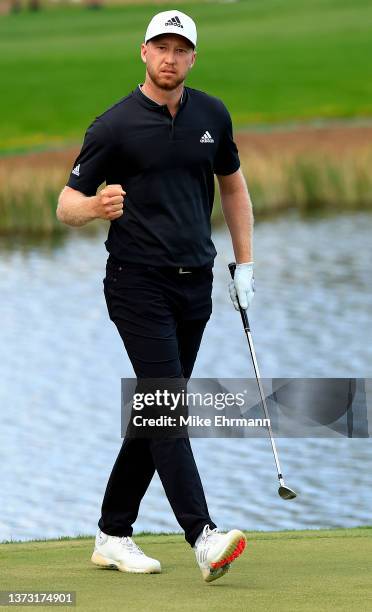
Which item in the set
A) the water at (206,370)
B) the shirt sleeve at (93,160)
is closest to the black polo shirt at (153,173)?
the shirt sleeve at (93,160)

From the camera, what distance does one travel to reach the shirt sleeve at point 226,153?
5840mm

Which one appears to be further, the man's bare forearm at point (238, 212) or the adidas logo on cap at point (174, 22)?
the man's bare forearm at point (238, 212)

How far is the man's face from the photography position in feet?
18.4

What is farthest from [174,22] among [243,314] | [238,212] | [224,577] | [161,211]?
[224,577]

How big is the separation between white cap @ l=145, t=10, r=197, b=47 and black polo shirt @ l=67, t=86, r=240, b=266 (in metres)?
0.21

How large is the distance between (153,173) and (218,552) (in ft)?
3.94

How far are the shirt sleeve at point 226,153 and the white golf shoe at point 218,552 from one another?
1233 mm

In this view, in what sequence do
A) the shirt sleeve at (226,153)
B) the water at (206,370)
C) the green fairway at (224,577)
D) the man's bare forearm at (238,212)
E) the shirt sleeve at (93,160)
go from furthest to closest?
the water at (206,370), the man's bare forearm at (238,212), the shirt sleeve at (226,153), the shirt sleeve at (93,160), the green fairway at (224,577)

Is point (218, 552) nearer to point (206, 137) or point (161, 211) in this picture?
point (161, 211)

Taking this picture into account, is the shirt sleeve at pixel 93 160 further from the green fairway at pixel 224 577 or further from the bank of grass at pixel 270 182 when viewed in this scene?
the bank of grass at pixel 270 182

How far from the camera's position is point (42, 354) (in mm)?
15102

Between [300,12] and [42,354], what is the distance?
44031 millimetres

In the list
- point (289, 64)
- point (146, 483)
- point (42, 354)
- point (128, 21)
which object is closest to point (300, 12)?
point (128, 21)

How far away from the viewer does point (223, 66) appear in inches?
1853
